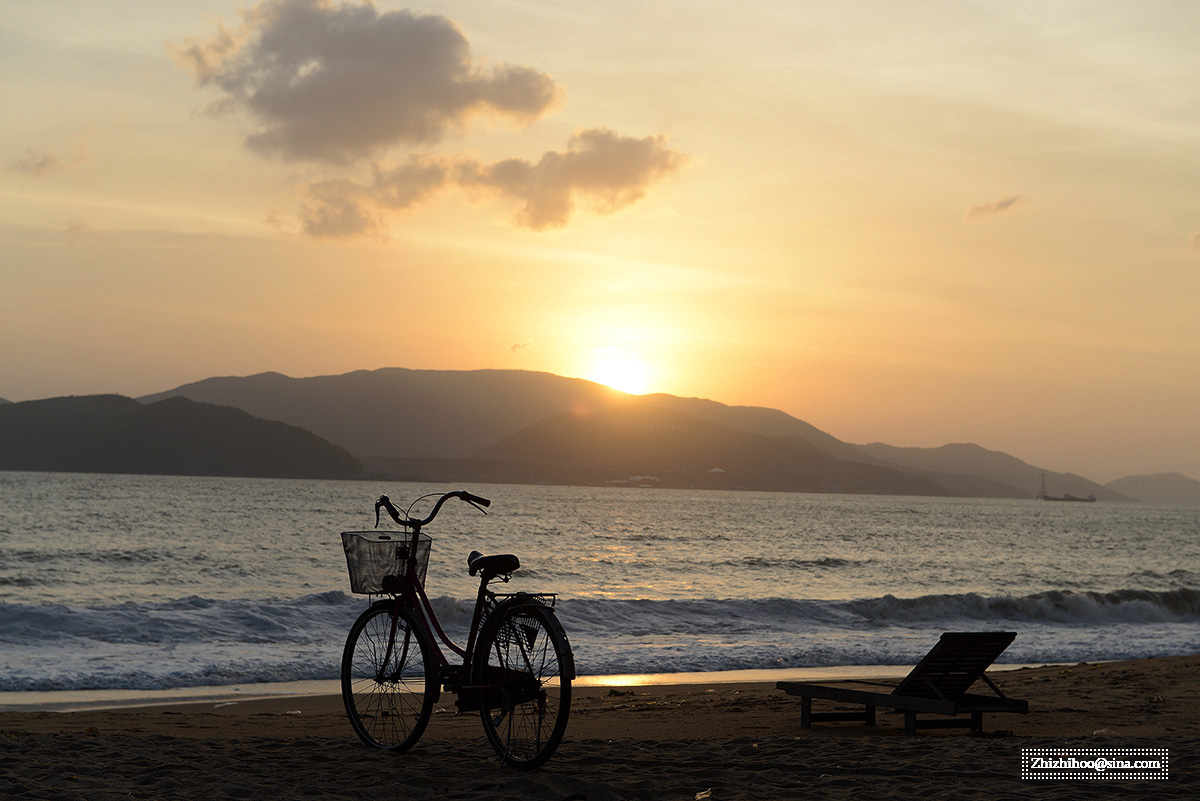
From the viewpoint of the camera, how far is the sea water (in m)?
15.3

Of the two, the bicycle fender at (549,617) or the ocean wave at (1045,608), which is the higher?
the bicycle fender at (549,617)

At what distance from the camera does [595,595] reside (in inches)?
1038

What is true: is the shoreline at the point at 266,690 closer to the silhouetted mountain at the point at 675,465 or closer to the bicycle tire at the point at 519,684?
the bicycle tire at the point at 519,684

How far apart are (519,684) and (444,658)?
677 millimetres

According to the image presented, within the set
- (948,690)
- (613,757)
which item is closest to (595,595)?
(948,690)

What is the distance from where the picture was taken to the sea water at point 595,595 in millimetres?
15297

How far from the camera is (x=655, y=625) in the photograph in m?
20.1

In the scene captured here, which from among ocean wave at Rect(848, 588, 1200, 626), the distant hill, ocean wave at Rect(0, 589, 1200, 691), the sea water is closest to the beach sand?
ocean wave at Rect(0, 589, 1200, 691)

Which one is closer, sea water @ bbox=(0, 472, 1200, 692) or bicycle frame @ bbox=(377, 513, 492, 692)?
bicycle frame @ bbox=(377, 513, 492, 692)

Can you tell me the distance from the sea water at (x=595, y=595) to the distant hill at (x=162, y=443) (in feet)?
331

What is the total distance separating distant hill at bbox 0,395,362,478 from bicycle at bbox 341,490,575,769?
538 ft

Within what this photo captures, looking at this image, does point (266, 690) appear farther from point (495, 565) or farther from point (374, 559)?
point (495, 565)

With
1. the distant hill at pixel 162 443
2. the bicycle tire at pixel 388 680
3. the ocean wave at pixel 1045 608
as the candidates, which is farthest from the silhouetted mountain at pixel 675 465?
the bicycle tire at pixel 388 680

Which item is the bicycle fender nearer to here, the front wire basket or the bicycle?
the bicycle
